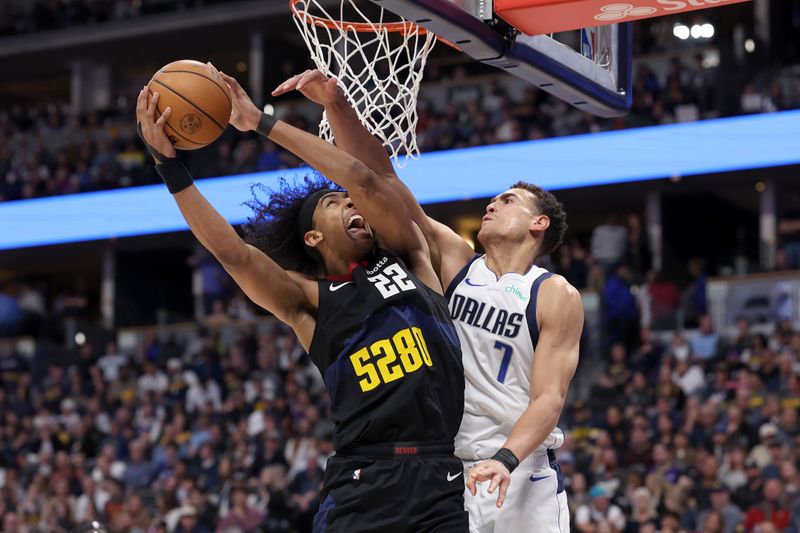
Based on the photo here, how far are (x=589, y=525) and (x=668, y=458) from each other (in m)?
1.20

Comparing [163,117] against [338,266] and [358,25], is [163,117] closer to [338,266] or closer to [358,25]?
[338,266]

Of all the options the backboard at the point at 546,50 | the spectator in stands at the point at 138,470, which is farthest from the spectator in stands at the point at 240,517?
the backboard at the point at 546,50

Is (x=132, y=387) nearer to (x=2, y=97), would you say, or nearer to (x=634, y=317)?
(x=634, y=317)

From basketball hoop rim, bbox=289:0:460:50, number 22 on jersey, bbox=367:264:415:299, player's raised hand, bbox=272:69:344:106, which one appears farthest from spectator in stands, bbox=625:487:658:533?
player's raised hand, bbox=272:69:344:106

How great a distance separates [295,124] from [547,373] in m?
13.3

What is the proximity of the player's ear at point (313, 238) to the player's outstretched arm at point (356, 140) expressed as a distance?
0.30 m

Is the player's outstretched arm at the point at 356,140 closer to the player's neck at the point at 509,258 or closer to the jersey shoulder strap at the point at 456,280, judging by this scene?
the jersey shoulder strap at the point at 456,280

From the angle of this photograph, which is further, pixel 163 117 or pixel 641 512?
pixel 641 512

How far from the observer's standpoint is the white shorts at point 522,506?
164 inches

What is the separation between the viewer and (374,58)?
18.0 ft

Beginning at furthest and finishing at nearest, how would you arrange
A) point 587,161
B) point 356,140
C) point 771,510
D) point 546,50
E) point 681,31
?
point 681,31 → point 587,161 → point 771,510 → point 546,50 → point 356,140

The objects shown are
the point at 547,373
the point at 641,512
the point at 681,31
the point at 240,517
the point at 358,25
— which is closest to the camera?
the point at 547,373

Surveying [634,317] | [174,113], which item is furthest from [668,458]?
[174,113]

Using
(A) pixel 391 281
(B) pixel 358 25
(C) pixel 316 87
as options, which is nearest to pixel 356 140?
(C) pixel 316 87
